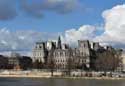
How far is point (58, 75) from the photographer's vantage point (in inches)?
7343

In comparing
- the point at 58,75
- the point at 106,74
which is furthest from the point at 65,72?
the point at 106,74

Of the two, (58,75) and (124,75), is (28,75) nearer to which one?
(58,75)

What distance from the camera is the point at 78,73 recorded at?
183500 mm

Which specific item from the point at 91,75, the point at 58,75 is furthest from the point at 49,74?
the point at 91,75

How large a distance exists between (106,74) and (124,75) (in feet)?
25.2

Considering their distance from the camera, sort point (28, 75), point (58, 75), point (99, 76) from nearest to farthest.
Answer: point (99, 76) < point (58, 75) < point (28, 75)

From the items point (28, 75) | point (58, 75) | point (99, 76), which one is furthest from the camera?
point (28, 75)

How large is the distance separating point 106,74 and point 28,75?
39.1 metres

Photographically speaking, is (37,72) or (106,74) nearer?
(106,74)

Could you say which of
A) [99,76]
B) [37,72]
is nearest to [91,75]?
[99,76]

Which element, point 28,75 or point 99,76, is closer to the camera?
Result: point 99,76

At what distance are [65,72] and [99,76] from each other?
23995mm

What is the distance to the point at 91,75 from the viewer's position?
17812 centimetres

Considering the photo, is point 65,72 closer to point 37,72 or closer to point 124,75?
point 37,72
